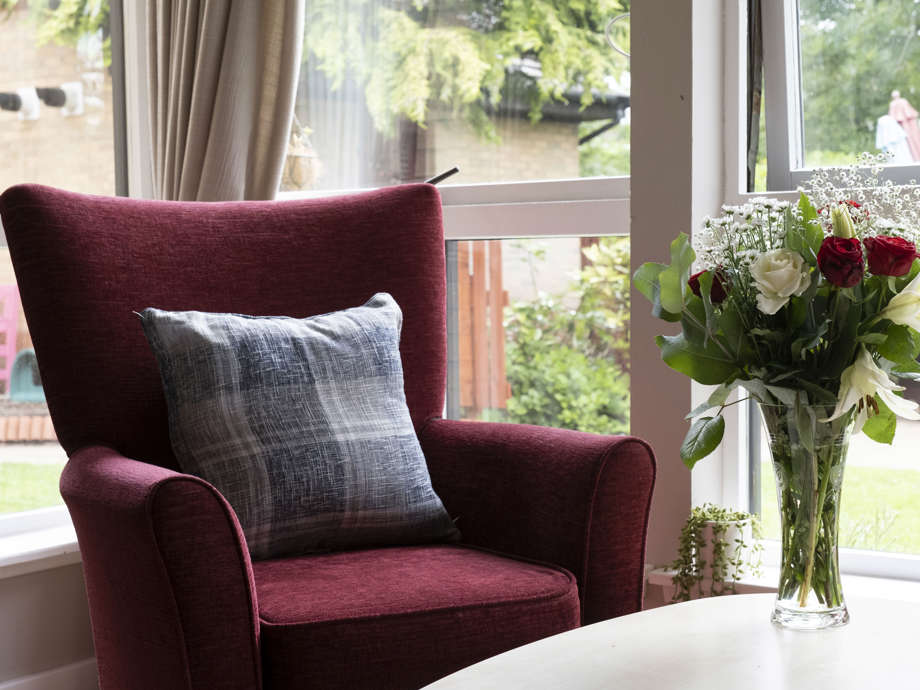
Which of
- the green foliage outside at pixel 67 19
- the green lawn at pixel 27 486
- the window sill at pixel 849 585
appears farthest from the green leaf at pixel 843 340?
the green foliage outside at pixel 67 19

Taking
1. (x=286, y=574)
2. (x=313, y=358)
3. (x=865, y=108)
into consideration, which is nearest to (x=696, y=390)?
(x=865, y=108)

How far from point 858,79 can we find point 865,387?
1.27 meters

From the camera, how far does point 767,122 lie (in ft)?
7.63

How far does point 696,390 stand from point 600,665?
110 cm

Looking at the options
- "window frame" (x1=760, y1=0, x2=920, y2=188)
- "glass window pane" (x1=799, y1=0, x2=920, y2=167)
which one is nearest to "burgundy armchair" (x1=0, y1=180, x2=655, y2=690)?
"window frame" (x1=760, y1=0, x2=920, y2=188)

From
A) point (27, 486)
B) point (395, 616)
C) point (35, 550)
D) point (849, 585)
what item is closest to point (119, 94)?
point (27, 486)

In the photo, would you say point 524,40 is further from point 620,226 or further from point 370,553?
point 370,553

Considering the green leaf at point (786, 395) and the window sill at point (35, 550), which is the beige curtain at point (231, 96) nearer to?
the window sill at point (35, 550)

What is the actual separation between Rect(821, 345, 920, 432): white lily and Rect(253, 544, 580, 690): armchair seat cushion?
61 cm

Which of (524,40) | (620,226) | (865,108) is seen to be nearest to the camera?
(865,108)

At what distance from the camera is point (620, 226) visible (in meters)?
2.47

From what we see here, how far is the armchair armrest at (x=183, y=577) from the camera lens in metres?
1.41

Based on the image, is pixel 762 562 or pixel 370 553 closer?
pixel 370 553

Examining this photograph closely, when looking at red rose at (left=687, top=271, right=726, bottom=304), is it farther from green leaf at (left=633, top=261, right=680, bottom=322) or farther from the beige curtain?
the beige curtain
